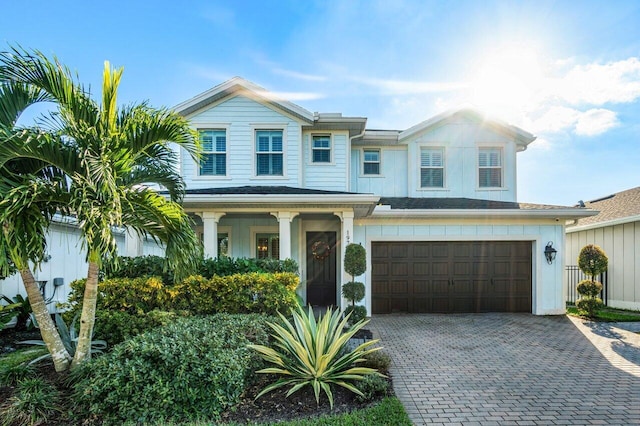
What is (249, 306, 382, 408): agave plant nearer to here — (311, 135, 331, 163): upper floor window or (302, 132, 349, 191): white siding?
(302, 132, 349, 191): white siding

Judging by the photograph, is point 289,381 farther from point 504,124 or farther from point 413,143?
point 504,124

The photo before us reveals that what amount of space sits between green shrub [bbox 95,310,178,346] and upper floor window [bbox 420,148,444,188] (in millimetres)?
9173

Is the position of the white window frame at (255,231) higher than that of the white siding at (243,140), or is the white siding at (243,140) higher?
the white siding at (243,140)

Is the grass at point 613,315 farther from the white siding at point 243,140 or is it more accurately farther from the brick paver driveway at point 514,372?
the white siding at point 243,140

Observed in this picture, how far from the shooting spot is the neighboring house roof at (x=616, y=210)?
37.4 ft

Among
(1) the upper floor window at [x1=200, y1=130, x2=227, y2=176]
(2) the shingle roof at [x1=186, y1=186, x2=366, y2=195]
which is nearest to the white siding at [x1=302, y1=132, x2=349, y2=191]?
(2) the shingle roof at [x1=186, y1=186, x2=366, y2=195]

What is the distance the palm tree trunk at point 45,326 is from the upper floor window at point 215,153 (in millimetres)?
6264

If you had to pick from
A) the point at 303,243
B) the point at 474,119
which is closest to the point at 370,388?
the point at 303,243

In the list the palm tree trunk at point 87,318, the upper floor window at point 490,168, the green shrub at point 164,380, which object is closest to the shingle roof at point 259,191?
the palm tree trunk at point 87,318

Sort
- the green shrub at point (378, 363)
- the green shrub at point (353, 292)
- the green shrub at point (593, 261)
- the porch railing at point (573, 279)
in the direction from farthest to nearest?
the porch railing at point (573, 279), the green shrub at point (593, 261), the green shrub at point (353, 292), the green shrub at point (378, 363)

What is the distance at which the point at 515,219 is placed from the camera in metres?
9.83

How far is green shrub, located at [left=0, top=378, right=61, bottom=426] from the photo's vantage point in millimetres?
3416

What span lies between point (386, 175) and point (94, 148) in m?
9.18

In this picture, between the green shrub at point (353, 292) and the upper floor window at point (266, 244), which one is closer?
the green shrub at point (353, 292)
